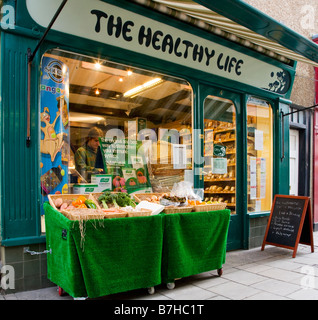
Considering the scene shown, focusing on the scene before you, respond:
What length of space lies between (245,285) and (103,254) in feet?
6.51

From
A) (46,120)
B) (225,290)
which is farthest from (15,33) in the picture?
(225,290)

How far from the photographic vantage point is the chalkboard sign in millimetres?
5676

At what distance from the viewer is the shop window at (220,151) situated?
19.8ft

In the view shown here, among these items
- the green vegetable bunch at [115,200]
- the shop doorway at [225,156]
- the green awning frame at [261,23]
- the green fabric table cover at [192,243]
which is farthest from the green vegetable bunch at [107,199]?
the green awning frame at [261,23]

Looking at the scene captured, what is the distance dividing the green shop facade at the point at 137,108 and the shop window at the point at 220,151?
21 millimetres

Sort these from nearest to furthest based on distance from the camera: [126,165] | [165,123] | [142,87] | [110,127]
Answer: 1. [126,165]
2. [110,127]
3. [142,87]
4. [165,123]

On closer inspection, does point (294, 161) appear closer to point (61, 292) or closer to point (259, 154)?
point (259, 154)

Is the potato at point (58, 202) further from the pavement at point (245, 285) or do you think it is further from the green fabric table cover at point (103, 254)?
the pavement at point (245, 285)

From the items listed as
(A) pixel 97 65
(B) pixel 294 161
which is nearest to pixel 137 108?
(A) pixel 97 65

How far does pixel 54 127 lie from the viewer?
4266 mm

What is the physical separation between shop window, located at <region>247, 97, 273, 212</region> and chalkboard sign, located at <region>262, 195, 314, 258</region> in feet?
2.03

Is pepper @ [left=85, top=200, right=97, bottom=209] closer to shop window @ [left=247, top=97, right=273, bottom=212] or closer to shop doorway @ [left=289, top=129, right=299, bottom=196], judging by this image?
shop window @ [left=247, top=97, right=273, bottom=212]

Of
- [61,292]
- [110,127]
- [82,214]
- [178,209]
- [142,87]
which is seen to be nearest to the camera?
[82,214]
